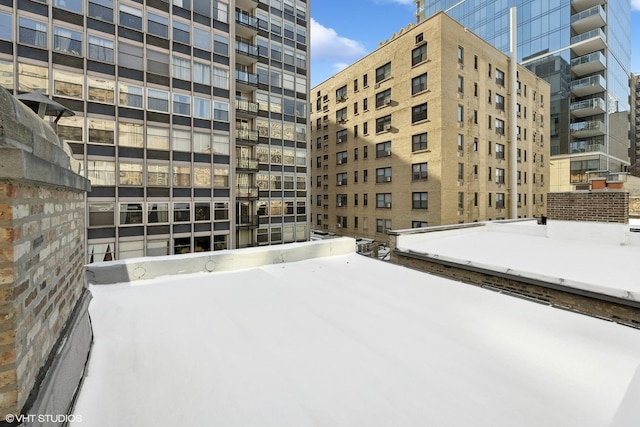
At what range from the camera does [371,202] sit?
111ft

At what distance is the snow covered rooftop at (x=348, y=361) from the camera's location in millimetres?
2848

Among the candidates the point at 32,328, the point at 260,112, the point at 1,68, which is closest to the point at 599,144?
the point at 260,112

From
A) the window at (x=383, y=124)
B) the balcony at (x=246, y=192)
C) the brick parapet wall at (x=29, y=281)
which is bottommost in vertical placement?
the brick parapet wall at (x=29, y=281)

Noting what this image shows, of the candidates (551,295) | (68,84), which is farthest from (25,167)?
(68,84)

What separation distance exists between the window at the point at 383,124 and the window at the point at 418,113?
9.43 feet

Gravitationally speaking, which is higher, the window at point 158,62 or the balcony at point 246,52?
the balcony at point 246,52

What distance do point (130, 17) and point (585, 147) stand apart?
5404 cm

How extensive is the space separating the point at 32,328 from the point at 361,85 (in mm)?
37451

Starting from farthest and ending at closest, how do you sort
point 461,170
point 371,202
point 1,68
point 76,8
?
point 371,202, point 461,170, point 76,8, point 1,68

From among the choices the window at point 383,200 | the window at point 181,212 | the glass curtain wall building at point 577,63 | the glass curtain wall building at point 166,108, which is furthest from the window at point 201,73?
the glass curtain wall building at point 577,63

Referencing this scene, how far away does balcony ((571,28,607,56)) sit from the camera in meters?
39.2

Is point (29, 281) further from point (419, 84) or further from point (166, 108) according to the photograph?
point (419, 84)

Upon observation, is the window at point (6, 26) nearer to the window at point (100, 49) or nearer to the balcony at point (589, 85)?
the window at point (100, 49)

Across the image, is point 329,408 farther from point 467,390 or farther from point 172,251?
point 172,251
